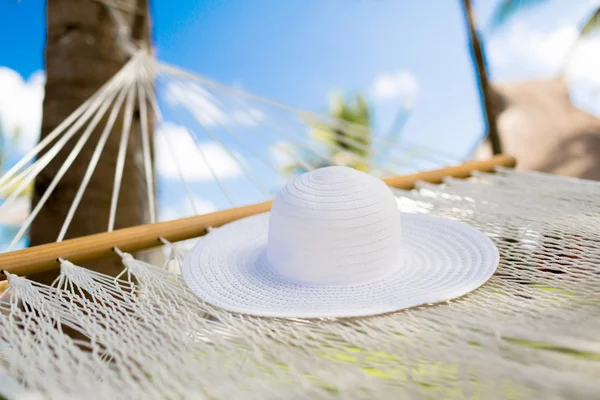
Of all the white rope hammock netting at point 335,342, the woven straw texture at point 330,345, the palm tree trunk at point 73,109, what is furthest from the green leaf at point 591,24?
the woven straw texture at point 330,345

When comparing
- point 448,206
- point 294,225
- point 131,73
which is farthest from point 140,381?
point 131,73

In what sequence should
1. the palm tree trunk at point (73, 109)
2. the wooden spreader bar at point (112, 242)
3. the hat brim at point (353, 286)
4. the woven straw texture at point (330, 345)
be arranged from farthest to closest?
the palm tree trunk at point (73, 109) < the wooden spreader bar at point (112, 242) < the hat brim at point (353, 286) < the woven straw texture at point (330, 345)

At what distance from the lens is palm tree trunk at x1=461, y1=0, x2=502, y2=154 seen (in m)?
3.21

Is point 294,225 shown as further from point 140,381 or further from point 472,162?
point 472,162

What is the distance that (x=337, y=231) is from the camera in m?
0.67

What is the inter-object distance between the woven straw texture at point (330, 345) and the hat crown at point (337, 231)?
0.31ft

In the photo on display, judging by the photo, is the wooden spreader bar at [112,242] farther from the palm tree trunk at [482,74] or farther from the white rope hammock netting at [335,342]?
the palm tree trunk at [482,74]

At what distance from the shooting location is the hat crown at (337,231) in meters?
0.67

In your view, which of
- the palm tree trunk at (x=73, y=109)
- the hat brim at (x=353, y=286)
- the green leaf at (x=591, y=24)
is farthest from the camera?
the green leaf at (x=591, y=24)

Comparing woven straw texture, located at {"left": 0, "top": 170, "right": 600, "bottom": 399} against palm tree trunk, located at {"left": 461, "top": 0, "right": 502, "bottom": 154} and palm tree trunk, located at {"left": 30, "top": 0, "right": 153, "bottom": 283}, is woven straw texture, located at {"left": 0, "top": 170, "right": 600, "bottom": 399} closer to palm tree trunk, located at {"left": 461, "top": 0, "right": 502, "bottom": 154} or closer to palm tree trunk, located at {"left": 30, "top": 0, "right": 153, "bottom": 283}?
palm tree trunk, located at {"left": 30, "top": 0, "right": 153, "bottom": 283}

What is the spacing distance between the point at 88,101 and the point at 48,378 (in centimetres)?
135

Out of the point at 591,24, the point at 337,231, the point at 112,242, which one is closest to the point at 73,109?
the point at 112,242

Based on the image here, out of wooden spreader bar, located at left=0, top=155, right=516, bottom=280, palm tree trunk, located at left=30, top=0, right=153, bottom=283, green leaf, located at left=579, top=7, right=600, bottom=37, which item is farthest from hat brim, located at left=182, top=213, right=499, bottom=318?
green leaf, located at left=579, top=7, right=600, bottom=37

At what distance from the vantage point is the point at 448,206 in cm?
101
